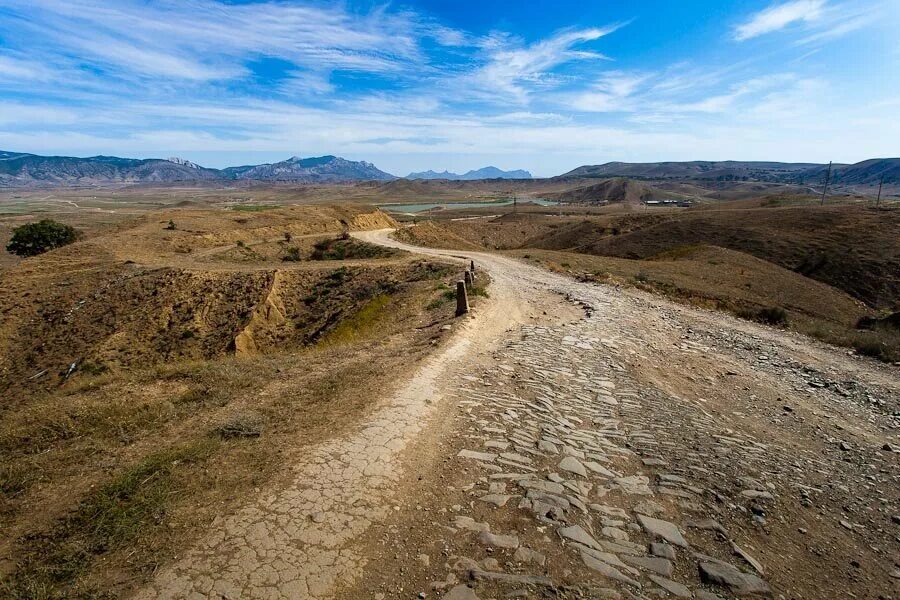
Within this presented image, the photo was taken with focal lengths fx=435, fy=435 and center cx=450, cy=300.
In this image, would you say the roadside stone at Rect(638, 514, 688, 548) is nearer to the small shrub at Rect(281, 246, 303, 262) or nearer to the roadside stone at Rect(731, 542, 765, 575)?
the roadside stone at Rect(731, 542, 765, 575)

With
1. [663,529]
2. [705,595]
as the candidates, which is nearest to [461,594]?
[705,595]

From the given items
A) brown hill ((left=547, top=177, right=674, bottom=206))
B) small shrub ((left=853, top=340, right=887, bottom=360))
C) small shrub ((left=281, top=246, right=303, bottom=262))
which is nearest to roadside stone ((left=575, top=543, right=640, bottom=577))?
small shrub ((left=853, top=340, right=887, bottom=360))

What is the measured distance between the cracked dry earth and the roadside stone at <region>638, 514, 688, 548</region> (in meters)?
0.03

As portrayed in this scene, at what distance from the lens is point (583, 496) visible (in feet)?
19.6

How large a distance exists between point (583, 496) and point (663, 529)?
1.01m

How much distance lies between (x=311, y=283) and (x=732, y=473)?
89.9 ft

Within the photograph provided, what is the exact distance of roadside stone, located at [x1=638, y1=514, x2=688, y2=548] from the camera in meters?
5.27

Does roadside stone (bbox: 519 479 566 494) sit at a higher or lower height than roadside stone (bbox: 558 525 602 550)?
higher

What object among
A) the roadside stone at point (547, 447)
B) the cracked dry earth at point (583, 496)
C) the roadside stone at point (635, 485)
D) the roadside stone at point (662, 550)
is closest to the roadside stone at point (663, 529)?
the cracked dry earth at point (583, 496)

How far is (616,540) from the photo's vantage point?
523cm

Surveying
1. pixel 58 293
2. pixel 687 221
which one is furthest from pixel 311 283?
pixel 687 221

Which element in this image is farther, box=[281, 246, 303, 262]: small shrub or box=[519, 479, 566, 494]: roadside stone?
box=[281, 246, 303, 262]: small shrub

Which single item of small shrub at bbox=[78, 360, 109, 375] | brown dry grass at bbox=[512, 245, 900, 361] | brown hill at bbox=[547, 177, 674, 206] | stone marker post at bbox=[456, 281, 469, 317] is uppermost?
brown hill at bbox=[547, 177, 674, 206]

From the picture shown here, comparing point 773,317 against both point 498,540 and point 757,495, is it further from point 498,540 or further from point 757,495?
point 498,540
